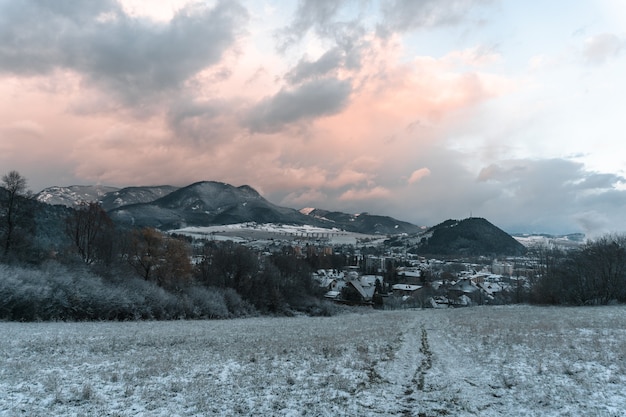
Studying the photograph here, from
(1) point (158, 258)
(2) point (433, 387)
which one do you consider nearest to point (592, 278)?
(2) point (433, 387)

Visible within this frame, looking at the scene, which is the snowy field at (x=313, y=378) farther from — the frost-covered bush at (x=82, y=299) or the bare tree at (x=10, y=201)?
the bare tree at (x=10, y=201)

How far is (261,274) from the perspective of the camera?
7569cm

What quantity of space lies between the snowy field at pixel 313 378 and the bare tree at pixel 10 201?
29.6 meters

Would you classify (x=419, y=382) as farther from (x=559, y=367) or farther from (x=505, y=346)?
(x=505, y=346)

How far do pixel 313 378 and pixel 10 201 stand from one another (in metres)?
43.7

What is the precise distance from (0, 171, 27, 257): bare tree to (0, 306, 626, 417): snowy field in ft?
97.2

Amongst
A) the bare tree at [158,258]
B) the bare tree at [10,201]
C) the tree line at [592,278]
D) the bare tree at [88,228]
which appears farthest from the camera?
the tree line at [592,278]

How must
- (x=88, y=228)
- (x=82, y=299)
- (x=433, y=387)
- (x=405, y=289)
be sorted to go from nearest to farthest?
(x=433, y=387) < (x=82, y=299) < (x=88, y=228) < (x=405, y=289)

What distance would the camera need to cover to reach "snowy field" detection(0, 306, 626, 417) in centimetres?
972

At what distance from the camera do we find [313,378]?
12.7 m

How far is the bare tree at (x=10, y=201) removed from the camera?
41.4 m

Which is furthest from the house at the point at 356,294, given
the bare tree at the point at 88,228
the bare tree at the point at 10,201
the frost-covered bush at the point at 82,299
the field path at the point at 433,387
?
the field path at the point at 433,387

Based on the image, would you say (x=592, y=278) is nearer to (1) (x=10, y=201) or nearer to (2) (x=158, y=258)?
(2) (x=158, y=258)

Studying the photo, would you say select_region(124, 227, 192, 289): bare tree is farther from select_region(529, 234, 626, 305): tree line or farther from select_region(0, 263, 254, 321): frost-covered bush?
select_region(529, 234, 626, 305): tree line
